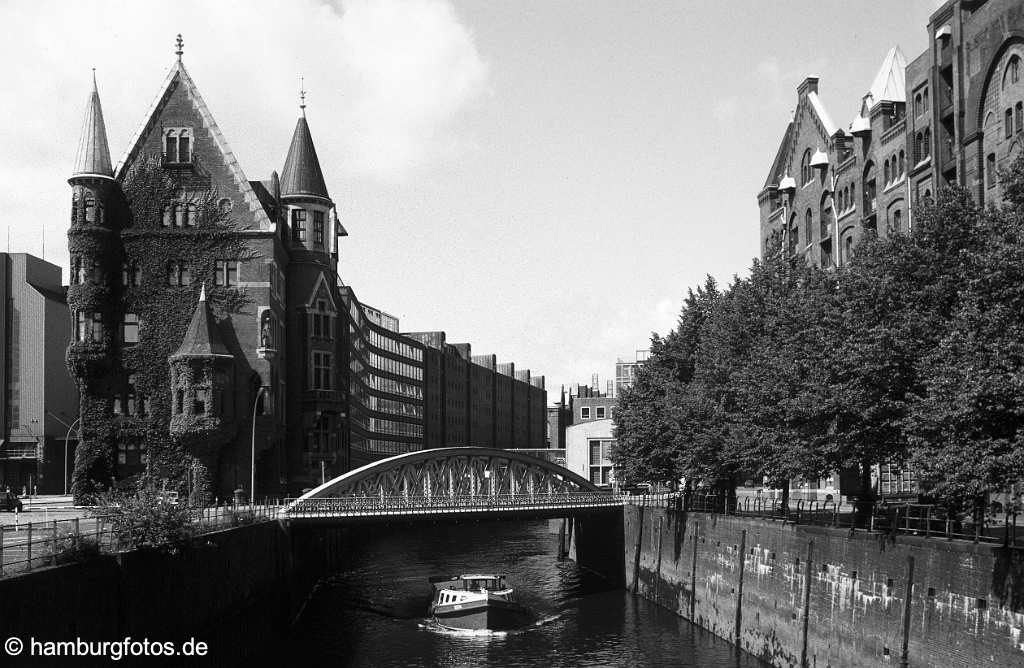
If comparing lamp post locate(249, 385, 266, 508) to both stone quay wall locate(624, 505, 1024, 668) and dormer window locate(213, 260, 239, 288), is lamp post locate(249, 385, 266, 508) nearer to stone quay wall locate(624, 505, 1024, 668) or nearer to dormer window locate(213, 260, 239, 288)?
dormer window locate(213, 260, 239, 288)

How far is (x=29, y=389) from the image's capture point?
421ft

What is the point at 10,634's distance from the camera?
28.6 metres

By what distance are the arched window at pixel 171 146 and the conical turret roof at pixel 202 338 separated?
10.2 metres

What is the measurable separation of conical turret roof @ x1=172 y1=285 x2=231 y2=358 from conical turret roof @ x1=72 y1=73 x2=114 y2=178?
36.1 feet

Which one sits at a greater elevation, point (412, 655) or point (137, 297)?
point (137, 297)

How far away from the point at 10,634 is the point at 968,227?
32.8 metres

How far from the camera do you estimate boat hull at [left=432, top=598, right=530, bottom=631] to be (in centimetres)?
6088

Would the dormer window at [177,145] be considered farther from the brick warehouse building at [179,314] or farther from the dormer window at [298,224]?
the dormer window at [298,224]

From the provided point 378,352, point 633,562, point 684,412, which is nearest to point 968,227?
point 684,412

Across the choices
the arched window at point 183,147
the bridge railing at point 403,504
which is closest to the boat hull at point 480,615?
the bridge railing at point 403,504

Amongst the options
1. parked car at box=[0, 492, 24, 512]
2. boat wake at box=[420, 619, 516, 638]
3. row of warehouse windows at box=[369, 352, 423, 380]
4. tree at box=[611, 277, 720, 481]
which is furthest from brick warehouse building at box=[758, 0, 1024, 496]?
row of warehouse windows at box=[369, 352, 423, 380]

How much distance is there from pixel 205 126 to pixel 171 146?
2.70 metres

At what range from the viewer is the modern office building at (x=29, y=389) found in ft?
419

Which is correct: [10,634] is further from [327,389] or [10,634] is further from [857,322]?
[327,389]
